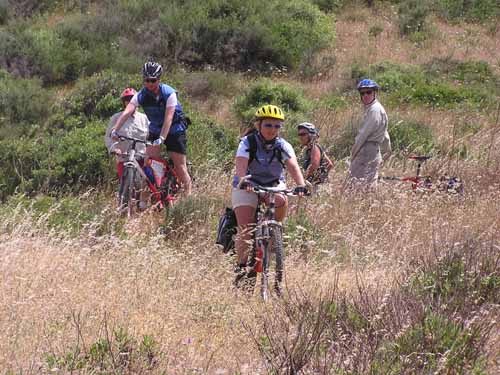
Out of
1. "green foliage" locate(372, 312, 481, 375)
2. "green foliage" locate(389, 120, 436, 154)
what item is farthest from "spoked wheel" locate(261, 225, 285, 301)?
"green foliage" locate(389, 120, 436, 154)

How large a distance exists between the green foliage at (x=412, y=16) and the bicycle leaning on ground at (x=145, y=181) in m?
18.2

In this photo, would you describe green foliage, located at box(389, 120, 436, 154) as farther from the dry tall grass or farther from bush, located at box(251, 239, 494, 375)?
bush, located at box(251, 239, 494, 375)

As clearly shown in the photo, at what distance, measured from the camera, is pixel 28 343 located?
15.6 feet

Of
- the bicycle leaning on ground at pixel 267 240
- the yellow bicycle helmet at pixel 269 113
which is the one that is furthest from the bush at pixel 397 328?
the yellow bicycle helmet at pixel 269 113

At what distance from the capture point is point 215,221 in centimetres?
900

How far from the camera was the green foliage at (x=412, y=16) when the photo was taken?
2647 cm

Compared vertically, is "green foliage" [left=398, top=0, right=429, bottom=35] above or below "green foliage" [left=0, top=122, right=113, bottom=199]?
below

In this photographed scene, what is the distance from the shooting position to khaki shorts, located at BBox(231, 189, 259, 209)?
6762 millimetres

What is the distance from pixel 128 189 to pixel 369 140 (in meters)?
3.01

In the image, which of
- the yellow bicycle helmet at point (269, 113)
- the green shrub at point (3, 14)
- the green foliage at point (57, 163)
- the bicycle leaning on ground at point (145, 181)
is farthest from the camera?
the green shrub at point (3, 14)

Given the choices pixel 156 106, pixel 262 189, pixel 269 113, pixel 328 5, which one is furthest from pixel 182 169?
pixel 328 5

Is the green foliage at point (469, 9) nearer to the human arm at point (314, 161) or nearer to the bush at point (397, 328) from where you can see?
the human arm at point (314, 161)

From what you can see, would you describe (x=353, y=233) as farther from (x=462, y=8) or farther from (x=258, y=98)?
(x=462, y=8)

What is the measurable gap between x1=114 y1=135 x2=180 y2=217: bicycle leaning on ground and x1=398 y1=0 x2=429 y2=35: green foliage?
59.6 feet
